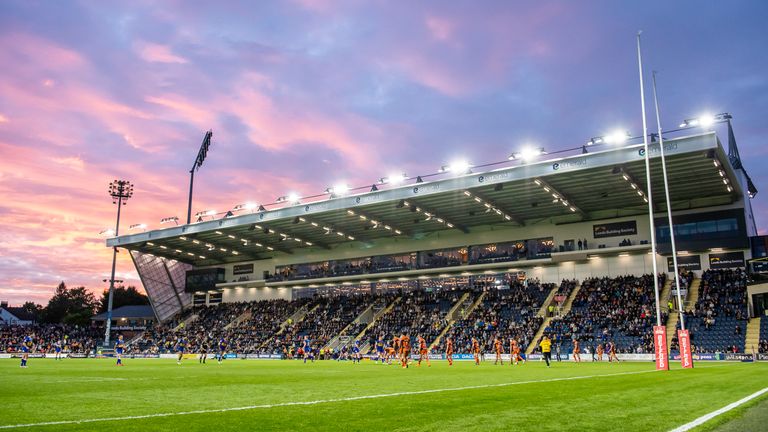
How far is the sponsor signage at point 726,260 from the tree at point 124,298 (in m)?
121

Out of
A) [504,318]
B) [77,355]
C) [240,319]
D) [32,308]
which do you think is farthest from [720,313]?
[32,308]

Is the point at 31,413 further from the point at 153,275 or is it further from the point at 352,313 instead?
the point at 153,275

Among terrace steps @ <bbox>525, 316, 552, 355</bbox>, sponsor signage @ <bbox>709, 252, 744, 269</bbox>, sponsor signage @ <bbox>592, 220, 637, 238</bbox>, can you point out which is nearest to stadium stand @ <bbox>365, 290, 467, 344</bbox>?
terrace steps @ <bbox>525, 316, 552, 355</bbox>

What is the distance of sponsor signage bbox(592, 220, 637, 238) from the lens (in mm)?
49344

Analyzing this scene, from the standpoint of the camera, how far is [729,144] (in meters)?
43.6

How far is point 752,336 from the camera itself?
3803 cm

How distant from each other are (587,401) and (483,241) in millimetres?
47400

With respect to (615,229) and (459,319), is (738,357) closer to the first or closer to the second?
(615,229)

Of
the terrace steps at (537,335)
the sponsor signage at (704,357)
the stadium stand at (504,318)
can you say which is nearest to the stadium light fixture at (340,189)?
the stadium stand at (504,318)

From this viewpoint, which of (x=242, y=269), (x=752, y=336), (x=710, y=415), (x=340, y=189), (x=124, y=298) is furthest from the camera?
(x=124, y=298)

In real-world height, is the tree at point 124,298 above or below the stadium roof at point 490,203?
below

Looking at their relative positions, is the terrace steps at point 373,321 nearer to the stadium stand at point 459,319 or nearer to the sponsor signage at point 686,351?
the stadium stand at point 459,319

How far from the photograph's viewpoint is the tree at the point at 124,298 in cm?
13057

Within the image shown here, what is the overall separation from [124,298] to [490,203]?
110262 mm
